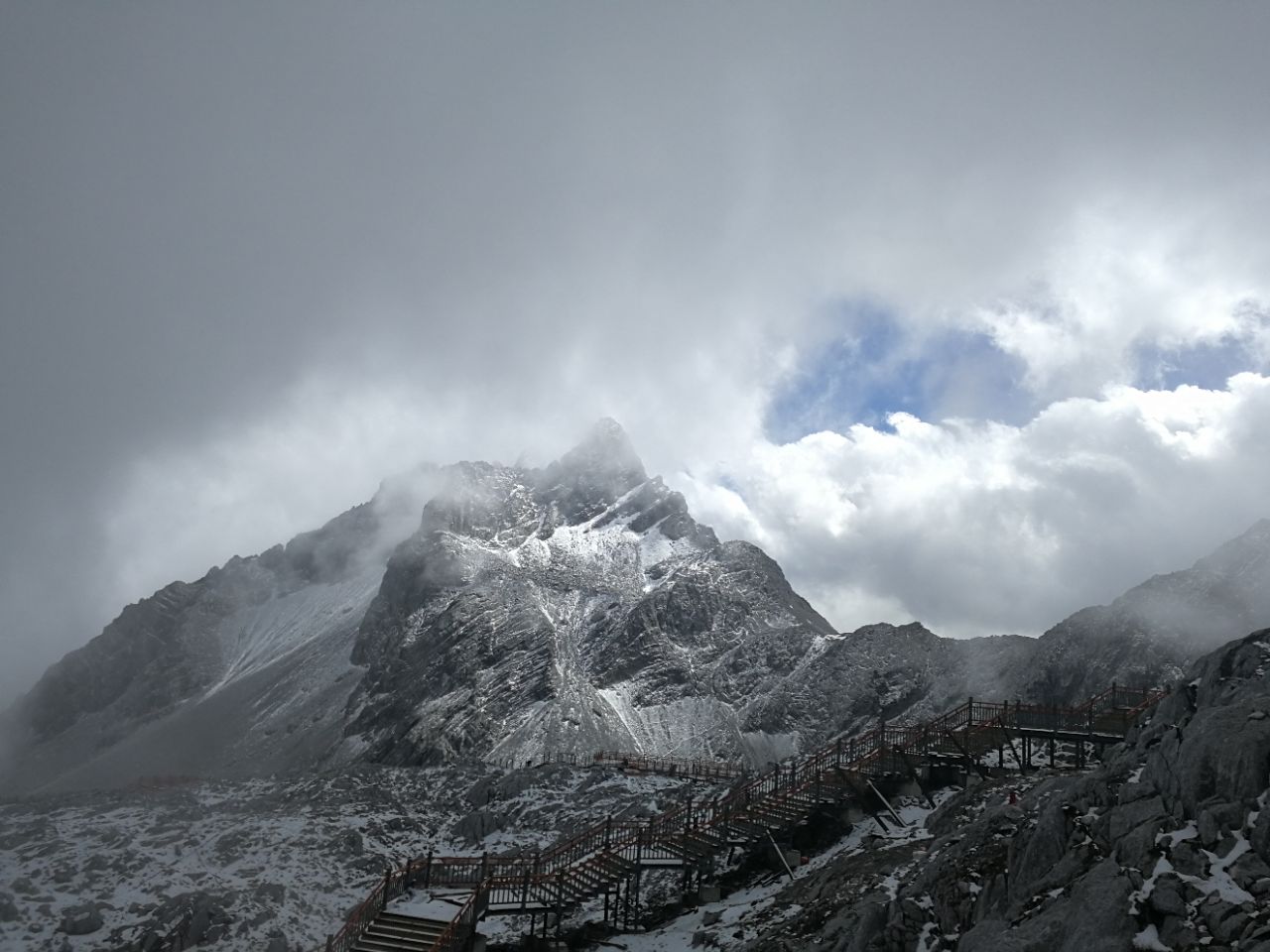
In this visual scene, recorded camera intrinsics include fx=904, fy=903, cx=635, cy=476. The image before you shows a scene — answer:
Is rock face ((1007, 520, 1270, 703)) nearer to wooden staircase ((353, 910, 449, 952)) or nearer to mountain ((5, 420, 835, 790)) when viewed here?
mountain ((5, 420, 835, 790))

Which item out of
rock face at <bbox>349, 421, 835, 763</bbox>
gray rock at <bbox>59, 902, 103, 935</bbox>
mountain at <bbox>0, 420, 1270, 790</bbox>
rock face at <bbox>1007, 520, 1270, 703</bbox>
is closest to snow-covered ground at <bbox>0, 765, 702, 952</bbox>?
gray rock at <bbox>59, 902, 103, 935</bbox>

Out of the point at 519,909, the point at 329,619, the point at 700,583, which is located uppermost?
the point at 329,619

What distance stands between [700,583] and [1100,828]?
126 m

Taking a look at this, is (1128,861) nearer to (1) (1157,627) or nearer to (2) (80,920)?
(2) (80,920)

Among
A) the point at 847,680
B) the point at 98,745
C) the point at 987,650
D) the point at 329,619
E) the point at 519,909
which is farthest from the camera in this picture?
the point at 329,619

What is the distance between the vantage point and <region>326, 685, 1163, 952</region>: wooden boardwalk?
85.7ft

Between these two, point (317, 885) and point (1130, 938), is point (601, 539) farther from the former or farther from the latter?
point (1130, 938)

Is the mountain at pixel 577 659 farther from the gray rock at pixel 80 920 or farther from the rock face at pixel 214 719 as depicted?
the gray rock at pixel 80 920

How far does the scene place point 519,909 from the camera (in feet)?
84.1

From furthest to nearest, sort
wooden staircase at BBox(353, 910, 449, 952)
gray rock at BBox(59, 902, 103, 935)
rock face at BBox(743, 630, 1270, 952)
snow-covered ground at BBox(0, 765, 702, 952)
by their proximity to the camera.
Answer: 1. snow-covered ground at BBox(0, 765, 702, 952)
2. gray rock at BBox(59, 902, 103, 935)
3. wooden staircase at BBox(353, 910, 449, 952)
4. rock face at BBox(743, 630, 1270, 952)

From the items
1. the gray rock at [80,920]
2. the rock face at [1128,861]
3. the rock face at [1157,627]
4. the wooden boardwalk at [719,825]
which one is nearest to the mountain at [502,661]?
the rock face at [1157,627]

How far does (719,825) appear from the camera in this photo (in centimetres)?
2966

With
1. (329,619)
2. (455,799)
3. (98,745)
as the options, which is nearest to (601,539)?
(329,619)

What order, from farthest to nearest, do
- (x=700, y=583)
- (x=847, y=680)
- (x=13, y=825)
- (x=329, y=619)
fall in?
(x=329, y=619) → (x=700, y=583) → (x=847, y=680) → (x=13, y=825)
